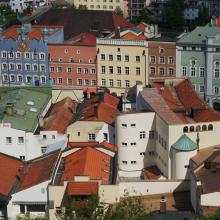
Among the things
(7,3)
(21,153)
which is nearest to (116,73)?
(21,153)

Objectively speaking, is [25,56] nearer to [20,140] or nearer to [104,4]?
[20,140]

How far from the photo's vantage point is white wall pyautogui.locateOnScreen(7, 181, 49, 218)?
44.4 metres

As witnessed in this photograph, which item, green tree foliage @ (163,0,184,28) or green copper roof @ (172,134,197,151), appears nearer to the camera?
green copper roof @ (172,134,197,151)

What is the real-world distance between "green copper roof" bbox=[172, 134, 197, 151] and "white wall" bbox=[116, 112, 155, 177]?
478cm

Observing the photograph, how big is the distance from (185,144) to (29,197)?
11.1 metres

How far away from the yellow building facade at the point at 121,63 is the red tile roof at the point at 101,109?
10.7 meters

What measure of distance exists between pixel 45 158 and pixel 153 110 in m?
8.84

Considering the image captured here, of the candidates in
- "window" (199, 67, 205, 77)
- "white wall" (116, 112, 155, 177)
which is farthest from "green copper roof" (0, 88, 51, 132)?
"window" (199, 67, 205, 77)

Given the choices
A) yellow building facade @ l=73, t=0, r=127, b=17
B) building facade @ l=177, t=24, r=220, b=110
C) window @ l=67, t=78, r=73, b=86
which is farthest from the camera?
yellow building facade @ l=73, t=0, r=127, b=17

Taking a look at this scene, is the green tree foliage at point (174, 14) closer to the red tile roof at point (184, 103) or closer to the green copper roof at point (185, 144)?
the red tile roof at point (184, 103)

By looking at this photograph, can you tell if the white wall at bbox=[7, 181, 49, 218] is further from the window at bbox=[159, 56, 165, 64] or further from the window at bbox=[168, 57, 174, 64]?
the window at bbox=[168, 57, 174, 64]

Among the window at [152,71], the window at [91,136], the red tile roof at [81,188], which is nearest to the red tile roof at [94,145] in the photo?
the window at [91,136]

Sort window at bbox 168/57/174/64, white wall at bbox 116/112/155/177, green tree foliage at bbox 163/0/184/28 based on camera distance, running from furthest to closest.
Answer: green tree foliage at bbox 163/0/184/28, window at bbox 168/57/174/64, white wall at bbox 116/112/155/177

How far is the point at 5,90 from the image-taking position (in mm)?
65312
